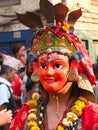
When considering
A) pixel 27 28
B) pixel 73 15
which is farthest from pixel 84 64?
pixel 27 28

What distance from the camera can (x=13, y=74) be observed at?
536 cm

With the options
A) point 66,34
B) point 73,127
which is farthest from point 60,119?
point 66,34

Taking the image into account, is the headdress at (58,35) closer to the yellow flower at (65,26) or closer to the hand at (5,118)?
the yellow flower at (65,26)

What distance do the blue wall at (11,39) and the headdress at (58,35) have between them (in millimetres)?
6296

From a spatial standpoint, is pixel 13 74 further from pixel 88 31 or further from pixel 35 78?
pixel 88 31

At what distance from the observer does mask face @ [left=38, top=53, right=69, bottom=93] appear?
297cm

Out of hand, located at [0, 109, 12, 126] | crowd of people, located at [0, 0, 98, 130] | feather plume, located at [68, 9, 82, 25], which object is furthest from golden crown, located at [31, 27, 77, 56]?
hand, located at [0, 109, 12, 126]

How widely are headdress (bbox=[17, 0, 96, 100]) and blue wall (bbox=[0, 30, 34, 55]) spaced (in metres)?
6.30

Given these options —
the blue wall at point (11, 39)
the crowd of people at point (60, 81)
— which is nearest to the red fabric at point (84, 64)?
the crowd of people at point (60, 81)

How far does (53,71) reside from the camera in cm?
299

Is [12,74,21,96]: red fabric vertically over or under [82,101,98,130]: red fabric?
under

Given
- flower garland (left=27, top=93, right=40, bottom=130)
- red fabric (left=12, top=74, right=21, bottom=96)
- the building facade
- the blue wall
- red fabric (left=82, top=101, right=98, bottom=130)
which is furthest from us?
the building facade

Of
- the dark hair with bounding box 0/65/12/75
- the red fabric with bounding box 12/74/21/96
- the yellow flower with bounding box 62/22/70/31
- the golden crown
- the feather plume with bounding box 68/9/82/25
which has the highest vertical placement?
the feather plume with bounding box 68/9/82/25

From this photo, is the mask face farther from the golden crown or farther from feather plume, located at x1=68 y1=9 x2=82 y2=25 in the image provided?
feather plume, located at x1=68 y1=9 x2=82 y2=25
